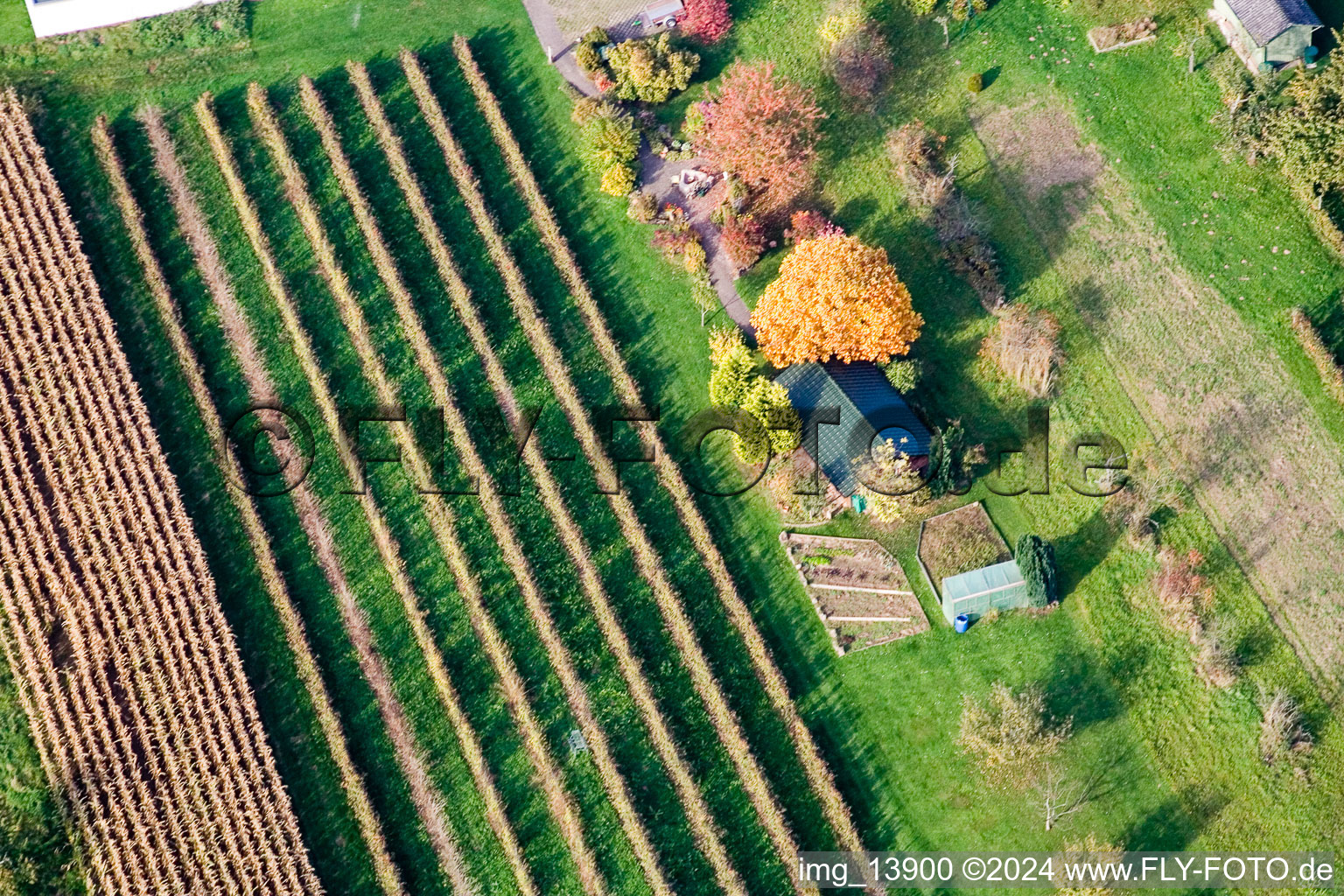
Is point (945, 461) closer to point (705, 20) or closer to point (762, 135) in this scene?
point (762, 135)

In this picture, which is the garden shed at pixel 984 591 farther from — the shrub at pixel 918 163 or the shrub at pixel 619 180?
the shrub at pixel 619 180

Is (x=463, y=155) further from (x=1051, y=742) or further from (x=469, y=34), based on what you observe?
(x=1051, y=742)

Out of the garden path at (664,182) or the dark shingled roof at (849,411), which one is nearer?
the dark shingled roof at (849,411)

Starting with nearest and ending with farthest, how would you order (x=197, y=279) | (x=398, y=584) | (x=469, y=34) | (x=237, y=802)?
1. (x=237, y=802)
2. (x=398, y=584)
3. (x=197, y=279)
4. (x=469, y=34)

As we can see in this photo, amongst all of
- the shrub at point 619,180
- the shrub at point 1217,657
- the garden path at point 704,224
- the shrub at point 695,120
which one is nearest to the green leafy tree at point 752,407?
the garden path at point 704,224

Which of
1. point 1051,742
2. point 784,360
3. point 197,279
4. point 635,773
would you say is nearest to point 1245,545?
point 1051,742

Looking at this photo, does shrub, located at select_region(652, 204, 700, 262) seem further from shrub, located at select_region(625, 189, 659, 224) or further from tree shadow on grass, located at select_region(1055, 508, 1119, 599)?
tree shadow on grass, located at select_region(1055, 508, 1119, 599)
